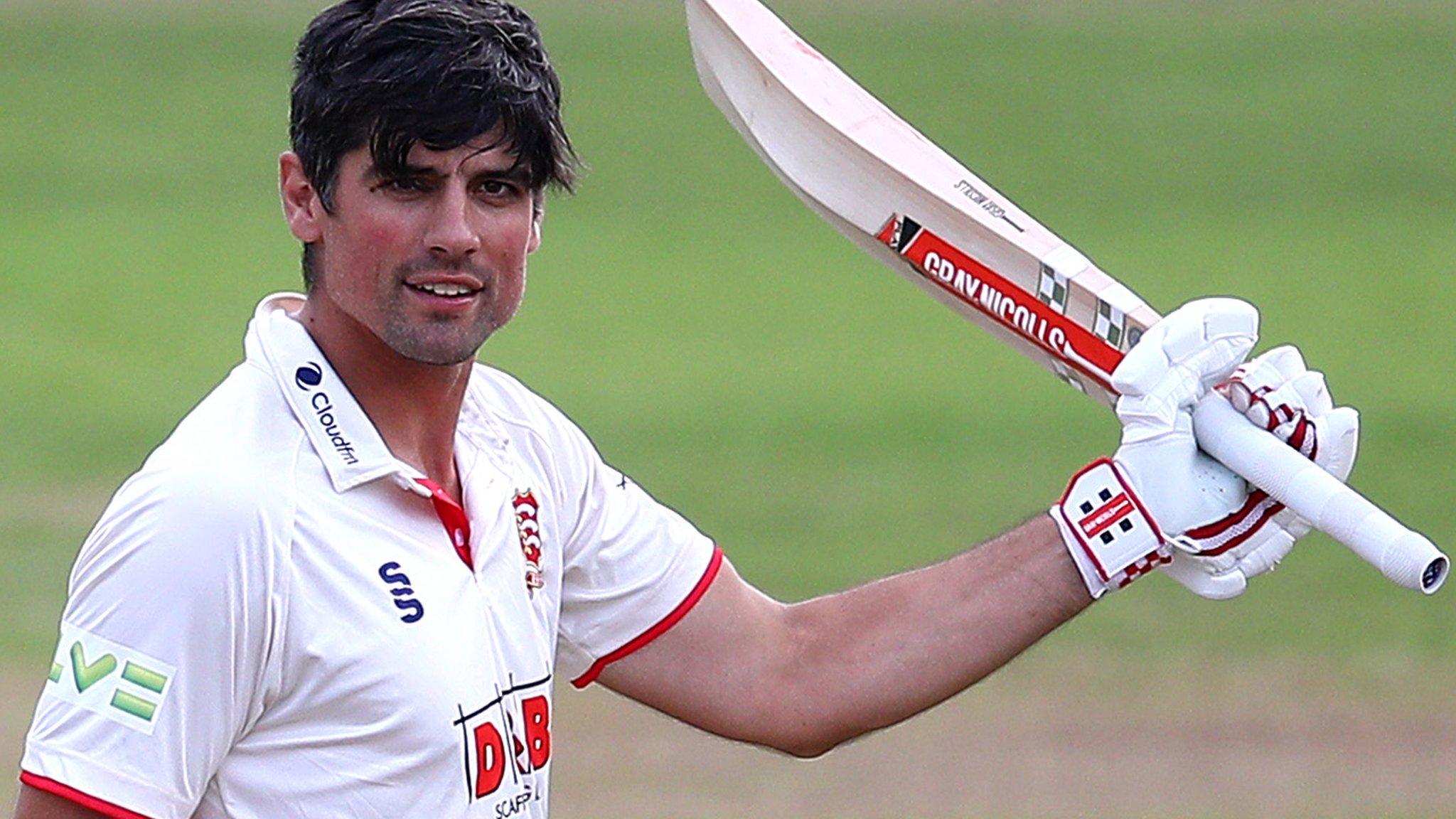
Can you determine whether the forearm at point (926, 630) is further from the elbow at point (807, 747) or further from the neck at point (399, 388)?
the neck at point (399, 388)

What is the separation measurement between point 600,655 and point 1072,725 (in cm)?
522

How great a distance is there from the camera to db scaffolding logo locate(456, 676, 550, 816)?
2.97 m

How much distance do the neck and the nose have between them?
5.6 inches

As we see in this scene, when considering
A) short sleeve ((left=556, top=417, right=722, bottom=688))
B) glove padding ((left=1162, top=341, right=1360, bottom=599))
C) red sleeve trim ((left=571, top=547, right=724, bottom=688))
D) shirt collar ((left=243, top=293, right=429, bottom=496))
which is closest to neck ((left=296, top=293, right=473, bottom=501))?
shirt collar ((left=243, top=293, right=429, bottom=496))

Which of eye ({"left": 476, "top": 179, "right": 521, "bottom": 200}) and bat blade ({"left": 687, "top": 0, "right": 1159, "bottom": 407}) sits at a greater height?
bat blade ({"left": 687, "top": 0, "right": 1159, "bottom": 407})

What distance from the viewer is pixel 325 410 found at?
9.86ft

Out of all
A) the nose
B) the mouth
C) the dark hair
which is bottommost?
the mouth

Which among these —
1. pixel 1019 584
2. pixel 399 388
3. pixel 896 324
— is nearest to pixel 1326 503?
pixel 1019 584

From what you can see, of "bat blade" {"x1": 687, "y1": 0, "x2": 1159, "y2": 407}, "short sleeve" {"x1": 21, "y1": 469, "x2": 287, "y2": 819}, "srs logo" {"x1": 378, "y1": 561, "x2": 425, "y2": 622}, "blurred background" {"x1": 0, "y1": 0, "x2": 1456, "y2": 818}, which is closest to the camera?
"short sleeve" {"x1": 21, "y1": 469, "x2": 287, "y2": 819}

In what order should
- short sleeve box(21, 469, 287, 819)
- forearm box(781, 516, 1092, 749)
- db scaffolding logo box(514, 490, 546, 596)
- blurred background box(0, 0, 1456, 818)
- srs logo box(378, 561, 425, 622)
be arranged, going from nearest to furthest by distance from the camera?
short sleeve box(21, 469, 287, 819) → srs logo box(378, 561, 425, 622) → db scaffolding logo box(514, 490, 546, 596) → forearm box(781, 516, 1092, 749) → blurred background box(0, 0, 1456, 818)

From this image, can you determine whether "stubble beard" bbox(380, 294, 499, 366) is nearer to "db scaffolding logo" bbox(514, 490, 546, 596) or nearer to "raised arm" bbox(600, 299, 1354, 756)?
"db scaffolding logo" bbox(514, 490, 546, 596)

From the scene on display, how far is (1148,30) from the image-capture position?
866 inches

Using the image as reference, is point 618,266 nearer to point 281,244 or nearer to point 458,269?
point 281,244

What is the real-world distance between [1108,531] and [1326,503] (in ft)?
0.98
